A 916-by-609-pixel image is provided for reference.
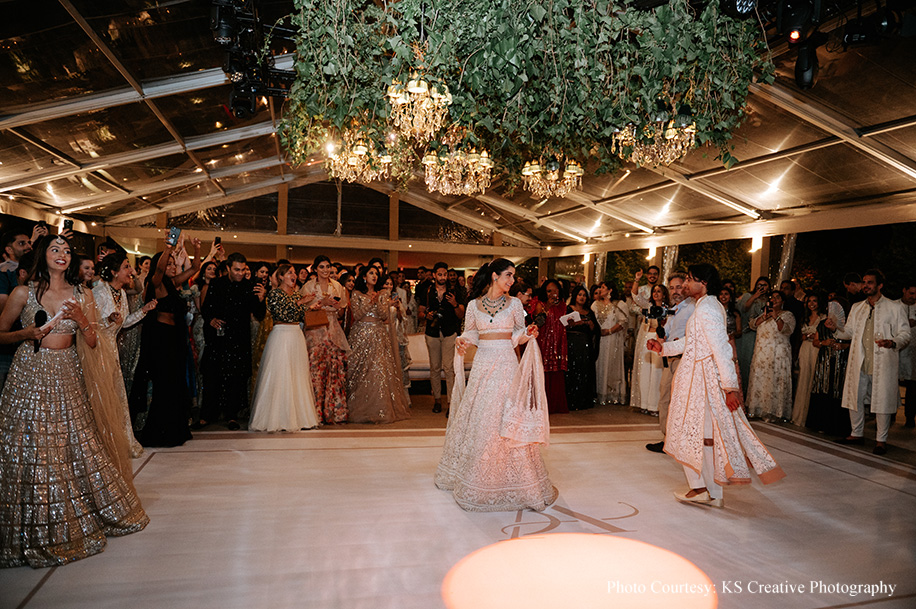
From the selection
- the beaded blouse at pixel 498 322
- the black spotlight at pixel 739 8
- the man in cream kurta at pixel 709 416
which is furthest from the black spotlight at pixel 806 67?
the beaded blouse at pixel 498 322

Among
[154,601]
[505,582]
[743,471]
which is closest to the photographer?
[154,601]

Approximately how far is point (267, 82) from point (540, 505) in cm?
471

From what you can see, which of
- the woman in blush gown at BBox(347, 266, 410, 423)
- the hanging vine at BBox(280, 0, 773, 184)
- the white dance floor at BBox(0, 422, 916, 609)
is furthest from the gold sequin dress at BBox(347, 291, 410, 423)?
the hanging vine at BBox(280, 0, 773, 184)

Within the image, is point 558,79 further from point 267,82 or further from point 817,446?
point 817,446

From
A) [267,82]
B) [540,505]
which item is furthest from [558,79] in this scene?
[267,82]

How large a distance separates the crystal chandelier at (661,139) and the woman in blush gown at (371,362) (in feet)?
Answer: 11.1

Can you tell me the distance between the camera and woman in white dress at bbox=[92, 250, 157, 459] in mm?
4508

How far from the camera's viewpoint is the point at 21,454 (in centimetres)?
298

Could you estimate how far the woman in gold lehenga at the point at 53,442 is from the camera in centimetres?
294

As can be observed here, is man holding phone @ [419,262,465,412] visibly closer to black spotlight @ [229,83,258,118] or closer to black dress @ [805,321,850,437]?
black spotlight @ [229,83,258,118]

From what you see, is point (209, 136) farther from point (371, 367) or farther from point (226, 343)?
point (371, 367)

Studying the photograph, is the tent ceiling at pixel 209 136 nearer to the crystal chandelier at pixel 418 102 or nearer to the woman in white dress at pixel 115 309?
the crystal chandelier at pixel 418 102

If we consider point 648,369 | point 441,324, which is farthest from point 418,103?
point 648,369

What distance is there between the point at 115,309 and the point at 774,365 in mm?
7487
